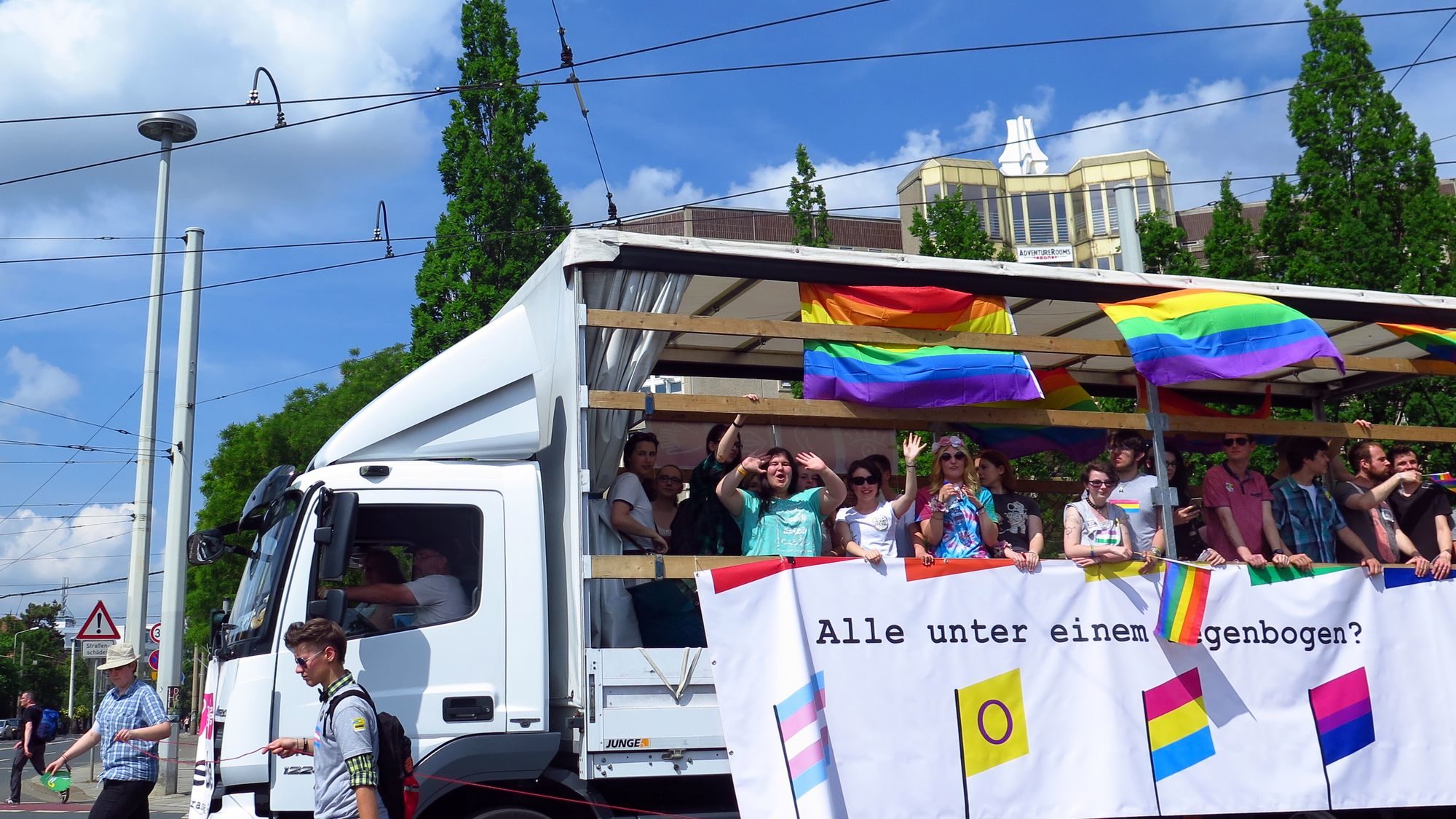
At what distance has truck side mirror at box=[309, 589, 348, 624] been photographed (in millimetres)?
5363

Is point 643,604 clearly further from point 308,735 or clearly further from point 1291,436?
point 1291,436

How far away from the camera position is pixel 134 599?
16.0 m

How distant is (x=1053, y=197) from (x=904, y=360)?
49322mm

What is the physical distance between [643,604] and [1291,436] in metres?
4.03

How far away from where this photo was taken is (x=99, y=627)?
1777 cm

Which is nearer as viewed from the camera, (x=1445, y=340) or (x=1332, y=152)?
(x=1445, y=340)

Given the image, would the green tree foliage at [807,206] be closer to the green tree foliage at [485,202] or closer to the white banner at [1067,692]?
the green tree foliage at [485,202]

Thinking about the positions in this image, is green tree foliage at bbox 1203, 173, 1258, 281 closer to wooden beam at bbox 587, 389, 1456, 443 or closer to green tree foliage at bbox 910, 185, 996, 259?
green tree foliage at bbox 910, 185, 996, 259

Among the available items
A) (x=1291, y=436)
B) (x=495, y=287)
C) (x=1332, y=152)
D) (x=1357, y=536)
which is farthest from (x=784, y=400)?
(x=495, y=287)

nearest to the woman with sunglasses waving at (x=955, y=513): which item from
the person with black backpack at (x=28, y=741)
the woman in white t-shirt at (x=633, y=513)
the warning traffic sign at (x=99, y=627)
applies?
the woman in white t-shirt at (x=633, y=513)

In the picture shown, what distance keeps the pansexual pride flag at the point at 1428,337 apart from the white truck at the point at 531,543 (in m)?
1.62

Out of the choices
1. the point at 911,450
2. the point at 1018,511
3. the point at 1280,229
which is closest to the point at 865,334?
the point at 911,450

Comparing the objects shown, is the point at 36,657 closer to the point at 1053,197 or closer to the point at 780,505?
the point at 1053,197

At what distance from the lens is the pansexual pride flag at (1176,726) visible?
6.08 metres
